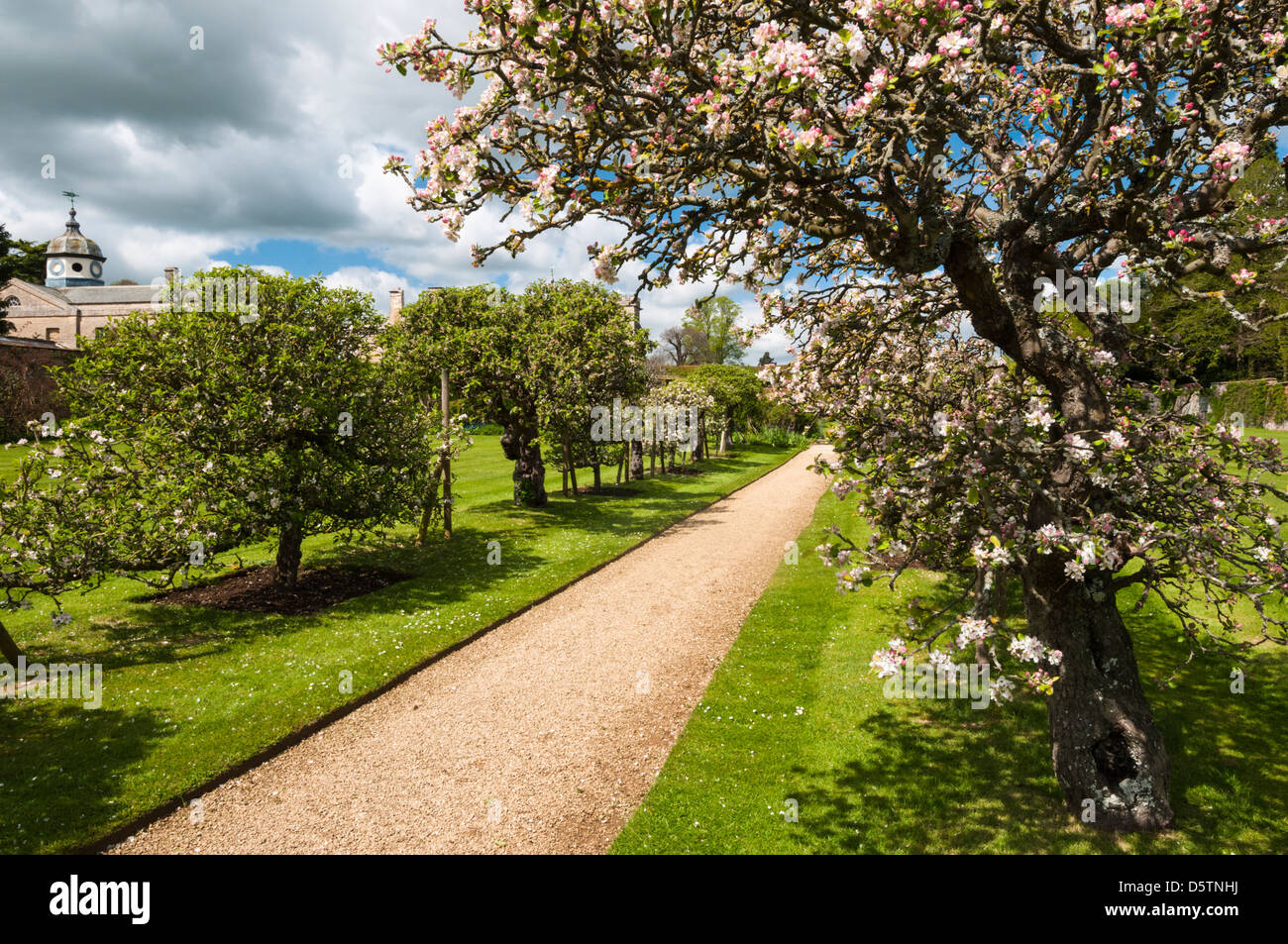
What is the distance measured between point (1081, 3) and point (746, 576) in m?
12.4

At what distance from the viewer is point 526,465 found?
24438 mm

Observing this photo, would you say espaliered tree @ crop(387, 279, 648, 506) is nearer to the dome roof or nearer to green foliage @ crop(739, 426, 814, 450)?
green foliage @ crop(739, 426, 814, 450)

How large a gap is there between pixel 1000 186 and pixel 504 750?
346 inches

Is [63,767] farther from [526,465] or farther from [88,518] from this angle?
[526,465]

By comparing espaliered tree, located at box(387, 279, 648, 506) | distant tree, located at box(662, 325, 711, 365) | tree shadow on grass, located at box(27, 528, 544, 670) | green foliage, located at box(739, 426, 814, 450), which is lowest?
tree shadow on grass, located at box(27, 528, 544, 670)

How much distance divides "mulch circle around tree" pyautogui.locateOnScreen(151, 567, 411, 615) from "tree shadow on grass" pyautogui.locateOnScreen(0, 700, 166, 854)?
423 centimetres

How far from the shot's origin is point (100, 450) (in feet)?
37.6

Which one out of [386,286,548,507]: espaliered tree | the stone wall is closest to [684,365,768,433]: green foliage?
[386,286,548,507]: espaliered tree

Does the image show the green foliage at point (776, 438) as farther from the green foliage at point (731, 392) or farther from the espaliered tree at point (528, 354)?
the espaliered tree at point (528, 354)

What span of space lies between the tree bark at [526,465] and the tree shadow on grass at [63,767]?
15.8m

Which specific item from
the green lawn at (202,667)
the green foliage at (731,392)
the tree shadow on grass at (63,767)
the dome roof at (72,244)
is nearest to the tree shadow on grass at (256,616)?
the green lawn at (202,667)

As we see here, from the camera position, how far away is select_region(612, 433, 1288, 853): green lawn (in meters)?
6.35

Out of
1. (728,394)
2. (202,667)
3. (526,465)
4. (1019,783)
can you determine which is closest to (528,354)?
(526,465)
